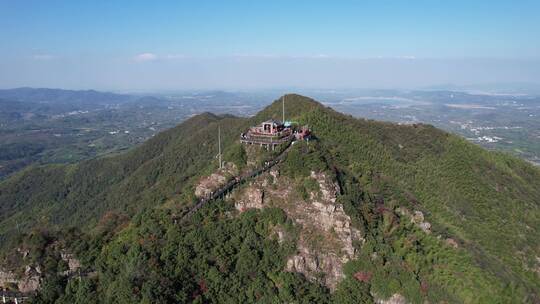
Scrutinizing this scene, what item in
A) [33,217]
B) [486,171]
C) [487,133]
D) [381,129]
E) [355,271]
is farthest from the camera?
[487,133]

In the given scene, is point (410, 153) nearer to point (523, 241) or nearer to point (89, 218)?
point (523, 241)

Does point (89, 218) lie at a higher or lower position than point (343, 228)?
lower

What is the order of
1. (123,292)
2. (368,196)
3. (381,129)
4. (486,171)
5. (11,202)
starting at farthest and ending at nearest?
(11,202) → (381,129) → (486,171) → (368,196) → (123,292)

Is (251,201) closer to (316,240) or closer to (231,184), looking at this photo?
(231,184)

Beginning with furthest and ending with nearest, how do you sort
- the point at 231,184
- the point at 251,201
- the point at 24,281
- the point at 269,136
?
the point at 269,136 → the point at 231,184 → the point at 251,201 → the point at 24,281

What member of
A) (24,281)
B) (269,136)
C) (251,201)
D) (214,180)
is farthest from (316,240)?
(24,281)

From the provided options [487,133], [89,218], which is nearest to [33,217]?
[89,218]
